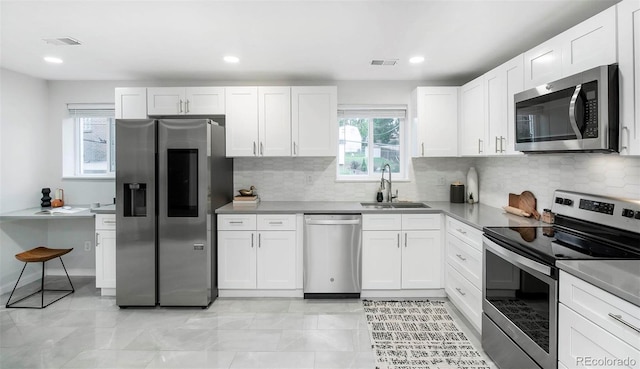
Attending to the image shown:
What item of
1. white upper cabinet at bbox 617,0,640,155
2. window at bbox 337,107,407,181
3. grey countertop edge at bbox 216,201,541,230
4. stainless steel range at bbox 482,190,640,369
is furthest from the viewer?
window at bbox 337,107,407,181

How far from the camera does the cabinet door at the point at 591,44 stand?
1783 mm

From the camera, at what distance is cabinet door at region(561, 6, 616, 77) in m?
1.78

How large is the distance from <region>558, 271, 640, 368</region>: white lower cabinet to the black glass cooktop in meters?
0.19

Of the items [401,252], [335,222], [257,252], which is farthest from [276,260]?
[401,252]

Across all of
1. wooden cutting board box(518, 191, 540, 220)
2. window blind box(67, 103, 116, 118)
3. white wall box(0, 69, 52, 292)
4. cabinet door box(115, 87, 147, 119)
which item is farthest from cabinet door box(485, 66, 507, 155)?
white wall box(0, 69, 52, 292)

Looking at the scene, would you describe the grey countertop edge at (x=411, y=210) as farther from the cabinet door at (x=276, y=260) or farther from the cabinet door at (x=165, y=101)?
the cabinet door at (x=165, y=101)

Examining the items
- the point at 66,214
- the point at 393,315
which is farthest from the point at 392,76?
the point at 66,214

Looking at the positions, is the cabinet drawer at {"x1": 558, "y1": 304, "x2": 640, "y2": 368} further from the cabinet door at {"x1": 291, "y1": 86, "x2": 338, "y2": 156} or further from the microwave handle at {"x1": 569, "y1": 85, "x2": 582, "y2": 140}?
the cabinet door at {"x1": 291, "y1": 86, "x2": 338, "y2": 156}

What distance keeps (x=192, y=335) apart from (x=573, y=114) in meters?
3.06

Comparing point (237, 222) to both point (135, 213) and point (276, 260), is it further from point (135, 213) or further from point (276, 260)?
point (135, 213)

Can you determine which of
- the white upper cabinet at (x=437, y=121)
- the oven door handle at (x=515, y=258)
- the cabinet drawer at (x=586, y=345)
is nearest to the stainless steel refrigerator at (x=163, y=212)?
the white upper cabinet at (x=437, y=121)

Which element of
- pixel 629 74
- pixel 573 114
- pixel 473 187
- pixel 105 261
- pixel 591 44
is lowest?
pixel 105 261

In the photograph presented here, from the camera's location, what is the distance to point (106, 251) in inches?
140

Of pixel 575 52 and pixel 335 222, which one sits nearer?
pixel 575 52
